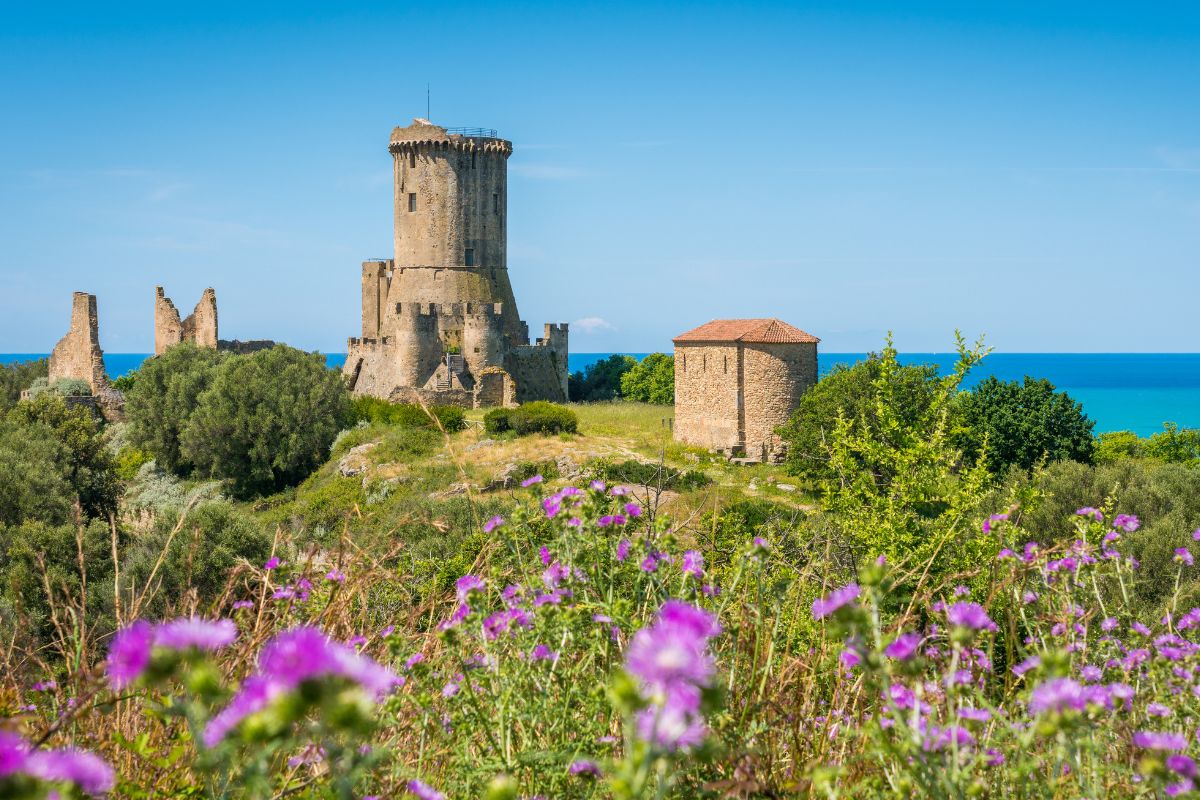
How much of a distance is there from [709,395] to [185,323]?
2782 centimetres

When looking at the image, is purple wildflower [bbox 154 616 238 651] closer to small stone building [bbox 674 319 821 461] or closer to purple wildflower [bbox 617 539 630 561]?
purple wildflower [bbox 617 539 630 561]

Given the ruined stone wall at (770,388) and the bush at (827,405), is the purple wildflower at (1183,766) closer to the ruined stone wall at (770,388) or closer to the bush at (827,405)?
the bush at (827,405)

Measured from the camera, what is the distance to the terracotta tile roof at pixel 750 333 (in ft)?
117

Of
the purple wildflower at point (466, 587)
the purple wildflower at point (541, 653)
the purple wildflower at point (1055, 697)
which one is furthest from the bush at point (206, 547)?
the purple wildflower at point (1055, 697)

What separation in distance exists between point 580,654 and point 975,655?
1370mm

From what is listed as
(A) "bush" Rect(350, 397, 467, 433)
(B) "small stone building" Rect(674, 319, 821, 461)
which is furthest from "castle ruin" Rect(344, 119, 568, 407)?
(B) "small stone building" Rect(674, 319, 821, 461)

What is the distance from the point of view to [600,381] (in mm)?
59906

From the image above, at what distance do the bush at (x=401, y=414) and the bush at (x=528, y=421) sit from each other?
122cm

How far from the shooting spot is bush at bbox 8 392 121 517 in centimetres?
2642

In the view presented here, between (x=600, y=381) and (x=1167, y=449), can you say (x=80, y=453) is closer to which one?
(x=600, y=381)

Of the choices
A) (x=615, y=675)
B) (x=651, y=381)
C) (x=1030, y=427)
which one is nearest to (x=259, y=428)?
(x=651, y=381)

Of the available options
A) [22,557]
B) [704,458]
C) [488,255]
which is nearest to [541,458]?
[704,458]

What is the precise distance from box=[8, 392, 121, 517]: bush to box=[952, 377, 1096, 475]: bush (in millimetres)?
24963

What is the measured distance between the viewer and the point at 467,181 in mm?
49750
